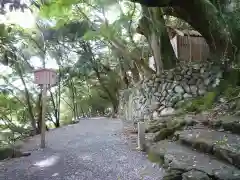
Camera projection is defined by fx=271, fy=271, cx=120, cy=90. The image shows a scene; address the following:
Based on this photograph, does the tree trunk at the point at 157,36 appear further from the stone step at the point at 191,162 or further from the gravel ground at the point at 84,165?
the stone step at the point at 191,162

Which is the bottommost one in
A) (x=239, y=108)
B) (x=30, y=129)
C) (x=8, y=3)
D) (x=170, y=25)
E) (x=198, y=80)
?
(x=30, y=129)

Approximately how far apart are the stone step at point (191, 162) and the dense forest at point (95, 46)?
8.43ft

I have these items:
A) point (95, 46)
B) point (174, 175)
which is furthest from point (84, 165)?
point (95, 46)

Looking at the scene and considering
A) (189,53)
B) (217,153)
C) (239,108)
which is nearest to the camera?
(217,153)

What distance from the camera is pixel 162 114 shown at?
9781mm

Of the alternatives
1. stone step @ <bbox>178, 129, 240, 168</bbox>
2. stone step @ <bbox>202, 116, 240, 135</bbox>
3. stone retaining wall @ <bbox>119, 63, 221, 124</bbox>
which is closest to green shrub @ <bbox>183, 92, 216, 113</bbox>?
stone retaining wall @ <bbox>119, 63, 221, 124</bbox>

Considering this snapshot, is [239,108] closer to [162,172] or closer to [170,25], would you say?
[162,172]

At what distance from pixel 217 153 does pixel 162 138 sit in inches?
84.7

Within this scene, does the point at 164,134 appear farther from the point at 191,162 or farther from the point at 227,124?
the point at 191,162

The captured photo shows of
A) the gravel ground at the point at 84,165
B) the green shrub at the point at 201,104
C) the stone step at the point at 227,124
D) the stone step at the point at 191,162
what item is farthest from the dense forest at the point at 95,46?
the stone step at the point at 191,162

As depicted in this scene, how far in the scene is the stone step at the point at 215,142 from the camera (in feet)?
12.2

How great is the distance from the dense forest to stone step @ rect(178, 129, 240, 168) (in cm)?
246

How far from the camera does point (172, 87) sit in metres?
10.1

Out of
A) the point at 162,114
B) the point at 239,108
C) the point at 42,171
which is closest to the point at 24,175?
the point at 42,171
